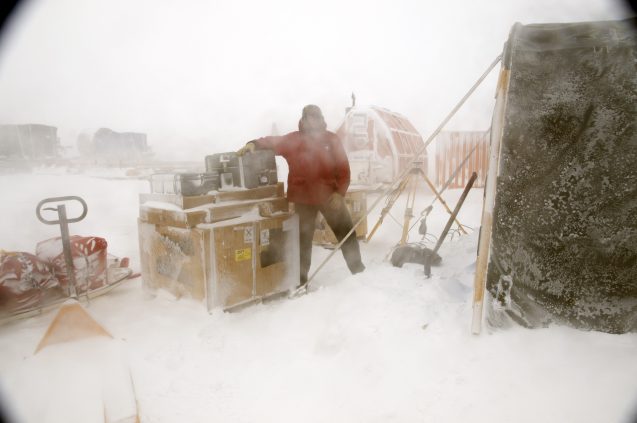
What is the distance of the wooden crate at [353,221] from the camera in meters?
6.19

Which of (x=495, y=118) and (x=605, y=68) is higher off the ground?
(x=605, y=68)

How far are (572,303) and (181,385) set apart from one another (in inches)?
105

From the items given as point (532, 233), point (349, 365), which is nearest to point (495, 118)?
point (532, 233)

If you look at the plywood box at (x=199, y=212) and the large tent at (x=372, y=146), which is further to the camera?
the large tent at (x=372, y=146)

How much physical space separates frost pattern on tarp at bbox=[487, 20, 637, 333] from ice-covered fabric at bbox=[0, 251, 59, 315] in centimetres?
414

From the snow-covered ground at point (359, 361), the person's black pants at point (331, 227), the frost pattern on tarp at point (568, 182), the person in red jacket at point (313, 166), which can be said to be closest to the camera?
the snow-covered ground at point (359, 361)

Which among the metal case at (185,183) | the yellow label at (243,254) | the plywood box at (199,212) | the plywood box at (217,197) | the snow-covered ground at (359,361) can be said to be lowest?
the snow-covered ground at (359,361)

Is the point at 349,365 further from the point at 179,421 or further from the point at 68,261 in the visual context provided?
the point at 68,261

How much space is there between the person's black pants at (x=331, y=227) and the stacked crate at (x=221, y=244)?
121 millimetres

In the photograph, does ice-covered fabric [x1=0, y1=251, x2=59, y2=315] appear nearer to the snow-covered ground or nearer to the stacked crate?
the snow-covered ground

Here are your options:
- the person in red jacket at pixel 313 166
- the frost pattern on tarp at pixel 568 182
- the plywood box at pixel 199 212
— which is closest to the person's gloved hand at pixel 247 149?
the person in red jacket at pixel 313 166

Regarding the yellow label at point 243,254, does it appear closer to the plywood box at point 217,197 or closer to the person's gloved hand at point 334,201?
the plywood box at point 217,197

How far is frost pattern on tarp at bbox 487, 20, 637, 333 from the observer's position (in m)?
2.18

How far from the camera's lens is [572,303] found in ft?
7.74
